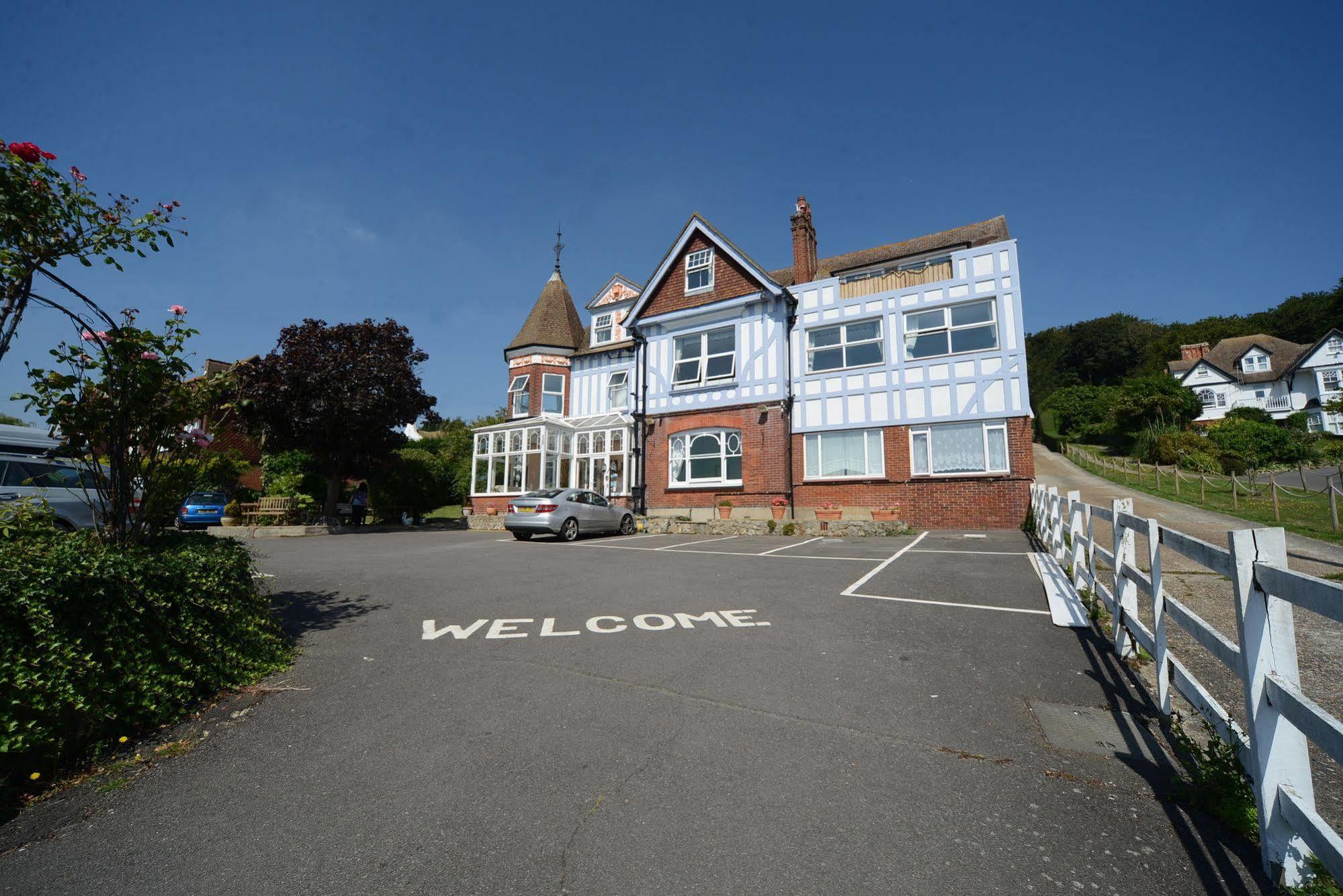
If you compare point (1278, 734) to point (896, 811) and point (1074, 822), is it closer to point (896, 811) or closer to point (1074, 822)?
point (1074, 822)

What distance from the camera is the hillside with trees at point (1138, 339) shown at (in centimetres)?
6844

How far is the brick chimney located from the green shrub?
20775 mm

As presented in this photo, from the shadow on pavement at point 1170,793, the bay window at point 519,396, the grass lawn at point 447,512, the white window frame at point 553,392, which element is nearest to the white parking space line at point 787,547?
the shadow on pavement at point 1170,793

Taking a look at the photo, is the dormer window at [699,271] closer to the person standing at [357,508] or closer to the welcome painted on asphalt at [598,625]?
the person standing at [357,508]

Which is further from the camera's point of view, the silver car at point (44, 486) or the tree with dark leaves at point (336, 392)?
the tree with dark leaves at point (336, 392)

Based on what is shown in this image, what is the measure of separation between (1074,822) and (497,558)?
34.5 feet

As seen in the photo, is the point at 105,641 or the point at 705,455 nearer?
the point at 105,641

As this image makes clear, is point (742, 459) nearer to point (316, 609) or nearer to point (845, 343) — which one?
point (845, 343)

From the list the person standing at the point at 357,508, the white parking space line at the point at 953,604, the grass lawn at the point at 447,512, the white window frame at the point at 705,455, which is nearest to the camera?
the white parking space line at the point at 953,604

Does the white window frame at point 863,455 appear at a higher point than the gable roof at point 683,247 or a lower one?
lower

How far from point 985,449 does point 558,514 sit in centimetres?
1276

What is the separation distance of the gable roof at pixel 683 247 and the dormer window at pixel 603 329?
4.79 metres

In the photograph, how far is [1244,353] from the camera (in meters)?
55.4

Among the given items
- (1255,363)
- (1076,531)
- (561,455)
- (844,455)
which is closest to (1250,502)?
(844,455)
